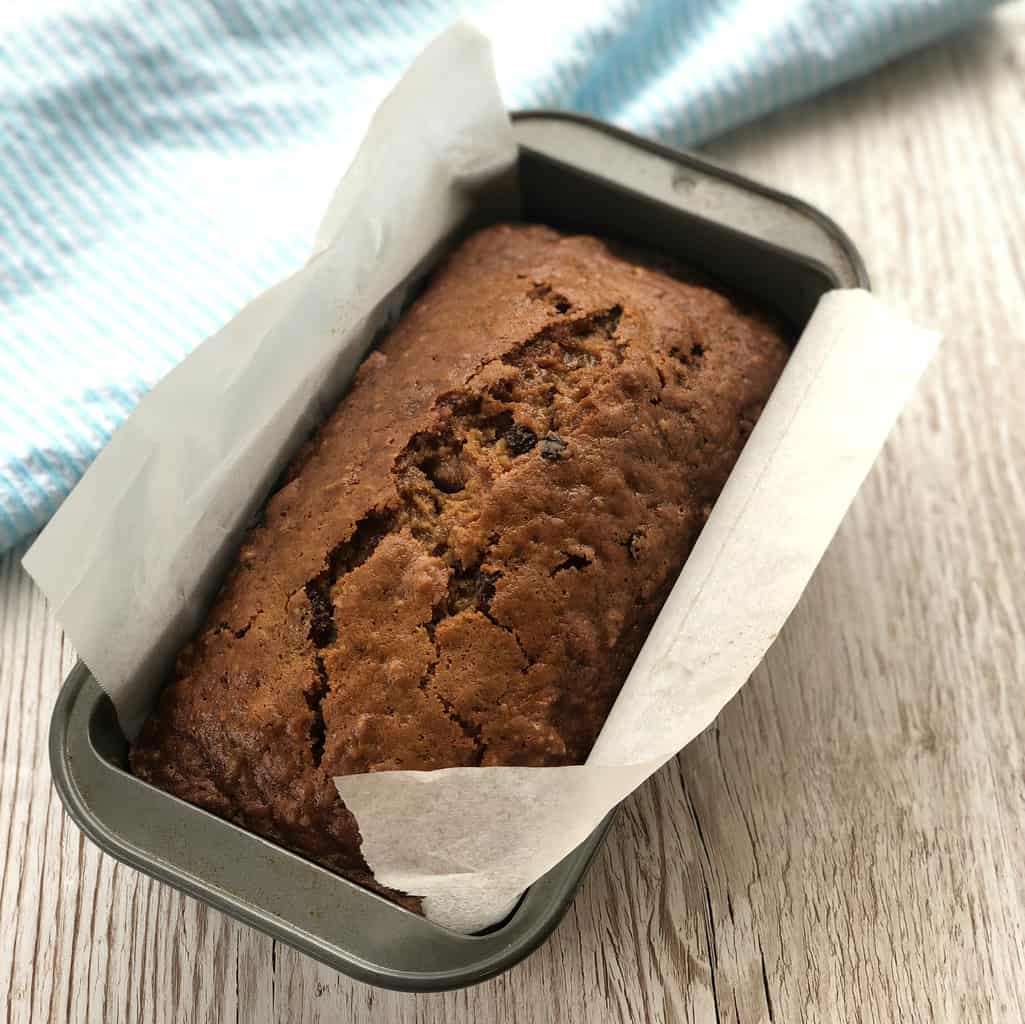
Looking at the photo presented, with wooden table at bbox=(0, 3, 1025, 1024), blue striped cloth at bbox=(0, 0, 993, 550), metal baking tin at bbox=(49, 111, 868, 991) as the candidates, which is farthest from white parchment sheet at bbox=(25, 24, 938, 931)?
blue striped cloth at bbox=(0, 0, 993, 550)

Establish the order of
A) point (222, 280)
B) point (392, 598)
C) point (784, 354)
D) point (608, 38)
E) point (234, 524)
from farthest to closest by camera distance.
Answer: point (608, 38), point (222, 280), point (784, 354), point (234, 524), point (392, 598)

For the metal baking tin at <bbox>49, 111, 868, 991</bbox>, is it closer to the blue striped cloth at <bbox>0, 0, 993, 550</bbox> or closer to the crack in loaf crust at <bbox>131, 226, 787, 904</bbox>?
the crack in loaf crust at <bbox>131, 226, 787, 904</bbox>

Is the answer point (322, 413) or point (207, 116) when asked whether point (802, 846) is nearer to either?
point (322, 413)

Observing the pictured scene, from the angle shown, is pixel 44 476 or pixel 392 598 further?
pixel 44 476

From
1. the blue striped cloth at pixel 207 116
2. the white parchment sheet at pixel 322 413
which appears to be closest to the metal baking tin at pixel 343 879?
the white parchment sheet at pixel 322 413

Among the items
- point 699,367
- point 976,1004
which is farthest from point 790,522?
point 976,1004

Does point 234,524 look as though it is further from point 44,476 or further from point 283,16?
point 283,16

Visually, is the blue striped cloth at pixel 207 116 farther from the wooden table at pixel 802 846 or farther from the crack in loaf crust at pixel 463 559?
the crack in loaf crust at pixel 463 559
